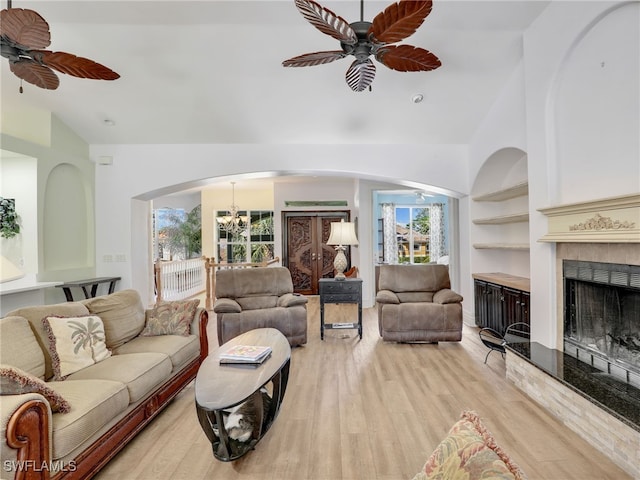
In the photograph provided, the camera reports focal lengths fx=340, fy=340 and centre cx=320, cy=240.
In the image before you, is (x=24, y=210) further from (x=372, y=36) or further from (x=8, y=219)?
(x=372, y=36)

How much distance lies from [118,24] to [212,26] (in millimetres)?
913

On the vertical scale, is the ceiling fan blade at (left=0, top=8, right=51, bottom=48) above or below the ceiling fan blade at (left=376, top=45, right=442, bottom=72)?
below

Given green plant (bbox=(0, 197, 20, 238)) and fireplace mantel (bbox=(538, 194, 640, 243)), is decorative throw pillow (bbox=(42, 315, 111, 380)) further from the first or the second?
fireplace mantel (bbox=(538, 194, 640, 243))

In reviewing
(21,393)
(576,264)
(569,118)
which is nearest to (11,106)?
(21,393)

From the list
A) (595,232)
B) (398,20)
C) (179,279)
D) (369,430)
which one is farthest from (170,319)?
(179,279)

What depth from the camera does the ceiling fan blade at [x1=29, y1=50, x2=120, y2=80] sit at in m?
2.54

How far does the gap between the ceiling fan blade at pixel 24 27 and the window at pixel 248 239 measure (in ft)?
25.2

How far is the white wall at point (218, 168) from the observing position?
5.12 metres

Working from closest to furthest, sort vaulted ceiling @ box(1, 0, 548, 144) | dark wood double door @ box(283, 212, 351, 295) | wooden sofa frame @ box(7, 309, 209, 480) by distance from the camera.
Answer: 1. wooden sofa frame @ box(7, 309, 209, 480)
2. vaulted ceiling @ box(1, 0, 548, 144)
3. dark wood double door @ box(283, 212, 351, 295)

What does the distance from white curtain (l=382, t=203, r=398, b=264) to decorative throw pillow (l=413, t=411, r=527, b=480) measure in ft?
26.2

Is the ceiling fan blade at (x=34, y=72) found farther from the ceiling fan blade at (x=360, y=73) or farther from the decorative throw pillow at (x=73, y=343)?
the ceiling fan blade at (x=360, y=73)

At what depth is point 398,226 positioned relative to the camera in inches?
357

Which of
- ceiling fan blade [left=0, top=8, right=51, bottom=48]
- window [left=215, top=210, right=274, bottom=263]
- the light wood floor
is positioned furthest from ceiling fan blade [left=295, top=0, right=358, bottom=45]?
window [left=215, top=210, right=274, bottom=263]

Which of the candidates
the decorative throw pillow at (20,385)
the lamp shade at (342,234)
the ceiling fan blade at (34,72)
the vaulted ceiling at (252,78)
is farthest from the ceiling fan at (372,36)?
the decorative throw pillow at (20,385)
